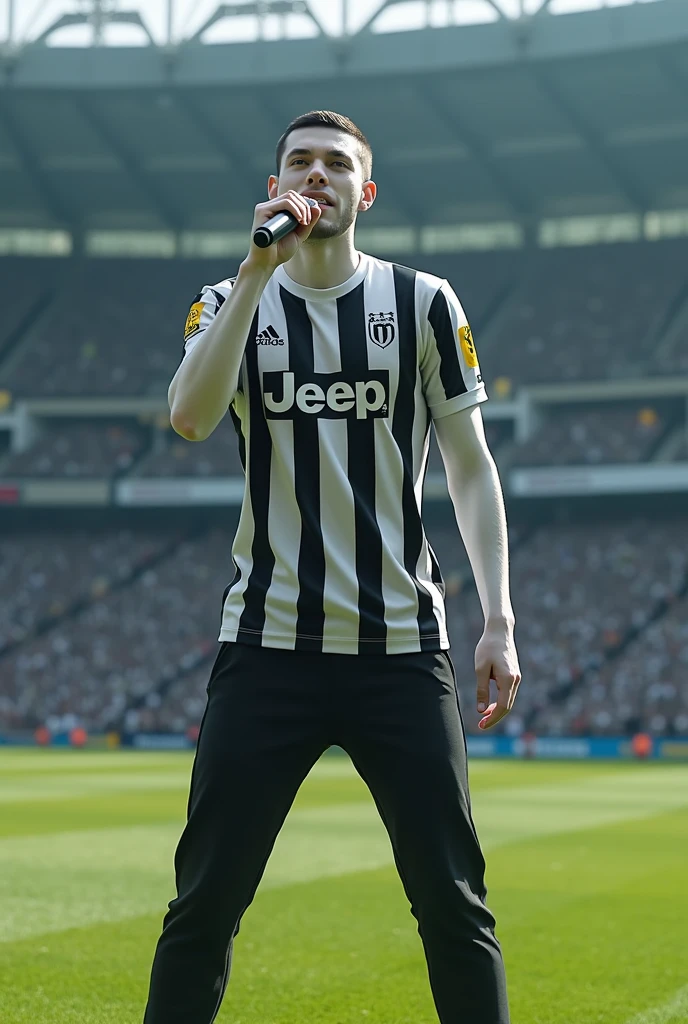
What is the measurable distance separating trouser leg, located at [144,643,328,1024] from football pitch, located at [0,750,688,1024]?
4.5 inches

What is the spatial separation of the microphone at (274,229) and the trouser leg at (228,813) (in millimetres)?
1018

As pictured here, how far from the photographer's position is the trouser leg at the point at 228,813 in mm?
3242

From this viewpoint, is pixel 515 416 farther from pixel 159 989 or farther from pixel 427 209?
pixel 159 989

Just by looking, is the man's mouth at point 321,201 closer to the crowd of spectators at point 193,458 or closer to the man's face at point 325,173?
the man's face at point 325,173

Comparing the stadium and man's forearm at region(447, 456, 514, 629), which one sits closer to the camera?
man's forearm at region(447, 456, 514, 629)

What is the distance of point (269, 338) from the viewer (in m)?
3.52

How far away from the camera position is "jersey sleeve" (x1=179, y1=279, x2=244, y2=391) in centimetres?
348

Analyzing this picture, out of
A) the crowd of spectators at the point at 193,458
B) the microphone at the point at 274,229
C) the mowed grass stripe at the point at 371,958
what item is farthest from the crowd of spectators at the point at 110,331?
the microphone at the point at 274,229

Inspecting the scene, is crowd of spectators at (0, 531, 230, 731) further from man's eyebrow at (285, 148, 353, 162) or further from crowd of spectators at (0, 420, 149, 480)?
man's eyebrow at (285, 148, 353, 162)

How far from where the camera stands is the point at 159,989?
3227mm

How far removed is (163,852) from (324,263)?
8.43 meters

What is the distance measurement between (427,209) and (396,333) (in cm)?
4340

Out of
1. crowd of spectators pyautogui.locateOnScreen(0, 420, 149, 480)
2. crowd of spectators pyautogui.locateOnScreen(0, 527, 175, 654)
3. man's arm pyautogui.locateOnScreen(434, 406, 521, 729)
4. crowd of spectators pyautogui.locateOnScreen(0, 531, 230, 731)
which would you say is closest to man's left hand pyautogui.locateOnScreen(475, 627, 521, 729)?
man's arm pyautogui.locateOnScreen(434, 406, 521, 729)

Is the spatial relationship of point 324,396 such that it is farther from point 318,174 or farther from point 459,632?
point 459,632
